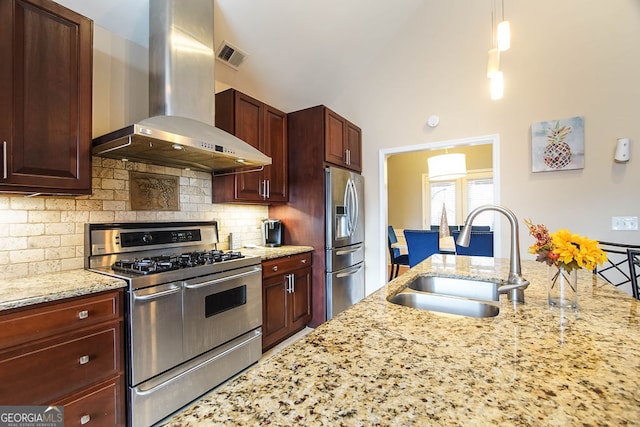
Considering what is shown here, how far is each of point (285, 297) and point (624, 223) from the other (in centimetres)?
311

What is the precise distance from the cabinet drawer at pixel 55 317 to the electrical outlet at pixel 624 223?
387cm

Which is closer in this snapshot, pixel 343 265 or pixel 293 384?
pixel 293 384

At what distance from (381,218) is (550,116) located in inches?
77.2

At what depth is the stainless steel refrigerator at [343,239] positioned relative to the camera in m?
3.04

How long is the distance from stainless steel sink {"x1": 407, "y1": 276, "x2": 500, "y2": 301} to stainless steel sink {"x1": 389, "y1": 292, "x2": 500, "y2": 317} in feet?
0.69

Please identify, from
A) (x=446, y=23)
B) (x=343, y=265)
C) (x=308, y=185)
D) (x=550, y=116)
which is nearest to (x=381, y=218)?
(x=343, y=265)

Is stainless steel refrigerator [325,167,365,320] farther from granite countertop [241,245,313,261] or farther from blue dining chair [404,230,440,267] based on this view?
blue dining chair [404,230,440,267]

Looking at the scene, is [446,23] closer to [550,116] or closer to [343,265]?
[550,116]

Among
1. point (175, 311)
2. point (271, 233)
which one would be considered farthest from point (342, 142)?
point (175, 311)

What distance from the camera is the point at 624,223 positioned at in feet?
8.45

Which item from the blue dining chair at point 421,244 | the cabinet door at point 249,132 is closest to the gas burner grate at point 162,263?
the cabinet door at point 249,132

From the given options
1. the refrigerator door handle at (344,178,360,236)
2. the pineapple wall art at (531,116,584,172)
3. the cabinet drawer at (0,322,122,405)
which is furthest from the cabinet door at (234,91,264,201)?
the pineapple wall art at (531,116,584,172)

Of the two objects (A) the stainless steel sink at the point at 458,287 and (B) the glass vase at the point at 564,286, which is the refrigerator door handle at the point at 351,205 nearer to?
(A) the stainless steel sink at the point at 458,287

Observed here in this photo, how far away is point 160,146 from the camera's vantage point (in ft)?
5.97
